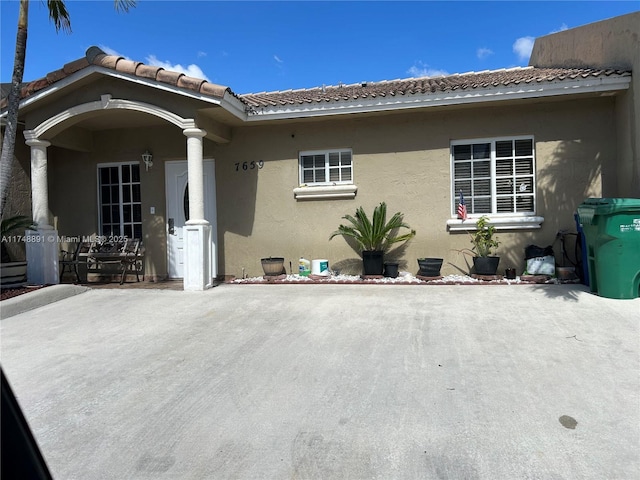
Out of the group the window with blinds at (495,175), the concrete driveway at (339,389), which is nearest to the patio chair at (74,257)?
the concrete driveway at (339,389)

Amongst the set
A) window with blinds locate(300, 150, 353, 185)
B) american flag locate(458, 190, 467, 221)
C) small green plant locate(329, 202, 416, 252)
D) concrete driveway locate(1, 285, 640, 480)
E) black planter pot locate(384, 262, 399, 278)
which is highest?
window with blinds locate(300, 150, 353, 185)

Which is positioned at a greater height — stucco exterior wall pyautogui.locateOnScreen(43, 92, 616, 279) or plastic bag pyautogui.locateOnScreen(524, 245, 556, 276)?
stucco exterior wall pyautogui.locateOnScreen(43, 92, 616, 279)

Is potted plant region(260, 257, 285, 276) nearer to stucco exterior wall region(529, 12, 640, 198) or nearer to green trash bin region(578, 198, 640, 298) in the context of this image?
green trash bin region(578, 198, 640, 298)

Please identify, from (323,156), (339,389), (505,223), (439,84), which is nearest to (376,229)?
(323,156)

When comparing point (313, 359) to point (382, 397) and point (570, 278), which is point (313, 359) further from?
point (570, 278)

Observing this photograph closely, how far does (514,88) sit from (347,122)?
118 inches

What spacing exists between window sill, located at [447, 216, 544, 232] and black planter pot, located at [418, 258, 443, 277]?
73 cm

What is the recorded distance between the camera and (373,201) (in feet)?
27.9

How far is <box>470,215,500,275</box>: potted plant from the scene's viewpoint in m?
7.71

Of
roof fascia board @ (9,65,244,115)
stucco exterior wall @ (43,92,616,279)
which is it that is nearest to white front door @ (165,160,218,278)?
stucco exterior wall @ (43,92,616,279)

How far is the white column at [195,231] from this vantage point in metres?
7.65

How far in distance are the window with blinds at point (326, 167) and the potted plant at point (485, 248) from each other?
8.48 feet

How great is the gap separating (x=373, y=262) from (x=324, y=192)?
171cm

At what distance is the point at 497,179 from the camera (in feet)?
26.6
